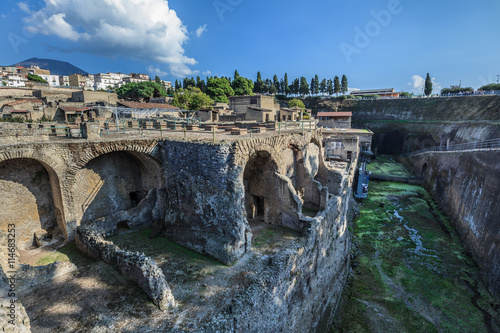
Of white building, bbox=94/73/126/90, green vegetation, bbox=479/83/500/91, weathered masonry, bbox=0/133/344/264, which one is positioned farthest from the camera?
white building, bbox=94/73/126/90

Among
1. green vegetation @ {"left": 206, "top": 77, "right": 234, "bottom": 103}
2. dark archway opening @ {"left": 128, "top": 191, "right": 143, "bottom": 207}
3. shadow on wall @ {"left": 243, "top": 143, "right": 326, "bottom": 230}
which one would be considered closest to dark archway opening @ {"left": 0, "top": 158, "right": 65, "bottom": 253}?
dark archway opening @ {"left": 128, "top": 191, "right": 143, "bottom": 207}

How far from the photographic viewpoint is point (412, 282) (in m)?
14.5

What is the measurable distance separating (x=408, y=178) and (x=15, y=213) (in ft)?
119

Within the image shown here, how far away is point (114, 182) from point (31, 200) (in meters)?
3.36

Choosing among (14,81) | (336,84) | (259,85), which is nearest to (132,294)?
(259,85)

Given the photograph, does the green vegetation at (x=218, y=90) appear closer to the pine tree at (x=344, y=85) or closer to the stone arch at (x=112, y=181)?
the pine tree at (x=344, y=85)

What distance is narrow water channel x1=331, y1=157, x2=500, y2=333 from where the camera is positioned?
12109 millimetres

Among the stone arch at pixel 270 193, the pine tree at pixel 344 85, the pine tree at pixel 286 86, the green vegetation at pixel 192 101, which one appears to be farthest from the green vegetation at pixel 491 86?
the stone arch at pixel 270 193

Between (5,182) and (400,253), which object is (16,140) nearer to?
(5,182)

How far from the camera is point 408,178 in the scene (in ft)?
105

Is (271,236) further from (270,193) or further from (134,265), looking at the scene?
(134,265)

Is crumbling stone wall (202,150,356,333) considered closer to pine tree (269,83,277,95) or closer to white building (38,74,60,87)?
pine tree (269,83,277,95)

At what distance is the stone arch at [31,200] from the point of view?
10844 millimetres

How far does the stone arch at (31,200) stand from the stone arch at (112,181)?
3.08ft
